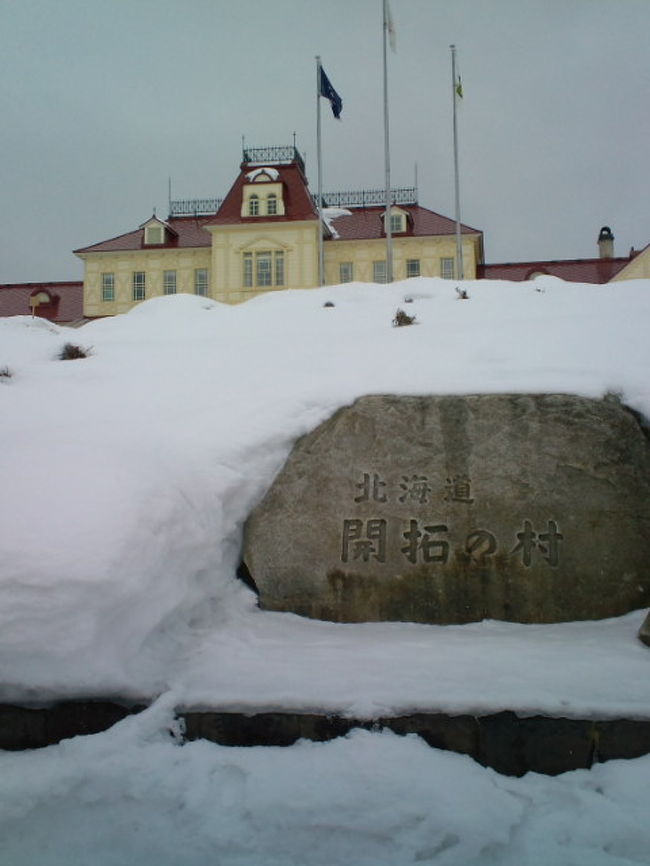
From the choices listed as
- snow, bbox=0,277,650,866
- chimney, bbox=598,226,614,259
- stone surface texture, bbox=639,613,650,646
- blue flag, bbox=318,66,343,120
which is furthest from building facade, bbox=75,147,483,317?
stone surface texture, bbox=639,613,650,646

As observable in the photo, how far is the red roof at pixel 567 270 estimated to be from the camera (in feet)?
85.5

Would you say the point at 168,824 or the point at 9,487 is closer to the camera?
the point at 168,824

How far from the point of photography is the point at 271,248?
26812mm

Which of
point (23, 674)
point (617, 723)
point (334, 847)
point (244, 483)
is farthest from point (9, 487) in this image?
point (617, 723)

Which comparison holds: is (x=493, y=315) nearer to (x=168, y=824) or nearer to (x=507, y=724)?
(x=507, y=724)

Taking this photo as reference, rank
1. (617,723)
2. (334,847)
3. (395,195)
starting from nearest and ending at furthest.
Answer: (334,847), (617,723), (395,195)

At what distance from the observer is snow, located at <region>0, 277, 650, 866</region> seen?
230 centimetres

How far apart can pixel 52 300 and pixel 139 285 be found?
4153 millimetres

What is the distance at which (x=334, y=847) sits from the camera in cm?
223

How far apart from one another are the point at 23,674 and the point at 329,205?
28.8 m

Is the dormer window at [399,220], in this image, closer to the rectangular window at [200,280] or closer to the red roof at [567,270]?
the red roof at [567,270]

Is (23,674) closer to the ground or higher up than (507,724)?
higher up

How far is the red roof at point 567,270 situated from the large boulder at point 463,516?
23751 millimetres

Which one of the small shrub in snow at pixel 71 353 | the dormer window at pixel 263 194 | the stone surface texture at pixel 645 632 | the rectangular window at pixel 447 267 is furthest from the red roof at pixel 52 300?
the stone surface texture at pixel 645 632
